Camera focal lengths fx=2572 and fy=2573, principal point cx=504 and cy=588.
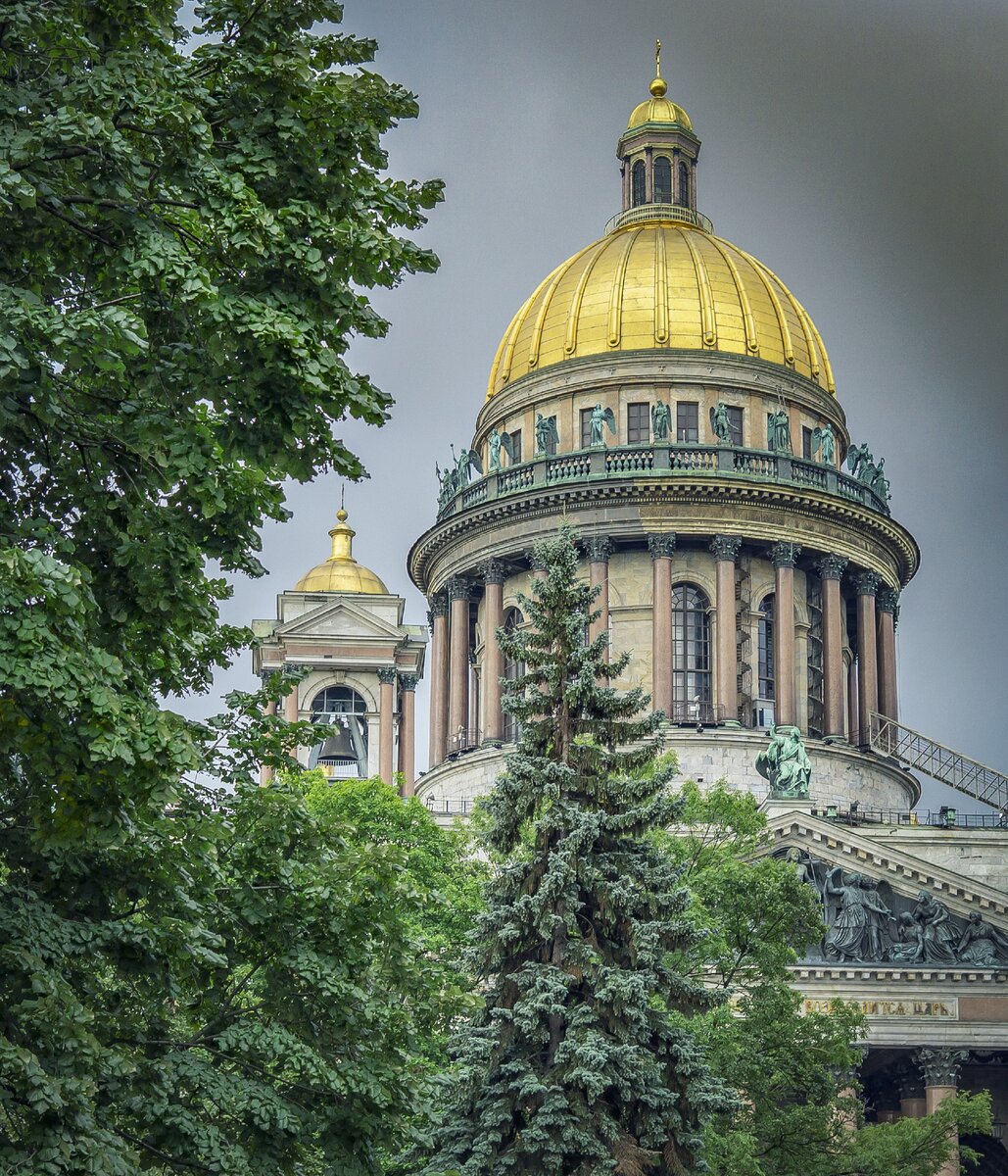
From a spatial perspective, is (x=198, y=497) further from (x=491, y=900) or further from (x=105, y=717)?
(x=491, y=900)

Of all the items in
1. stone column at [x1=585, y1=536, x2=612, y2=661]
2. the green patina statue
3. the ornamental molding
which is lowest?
the green patina statue

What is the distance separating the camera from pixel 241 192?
1928 cm

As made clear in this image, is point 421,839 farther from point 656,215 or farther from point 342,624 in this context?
point 656,215

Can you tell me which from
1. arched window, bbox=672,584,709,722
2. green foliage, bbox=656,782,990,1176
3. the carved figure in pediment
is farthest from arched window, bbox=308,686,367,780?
green foliage, bbox=656,782,990,1176

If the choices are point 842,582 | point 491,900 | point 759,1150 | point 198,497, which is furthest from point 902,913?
point 198,497

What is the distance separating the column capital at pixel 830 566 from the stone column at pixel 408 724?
12.2 m

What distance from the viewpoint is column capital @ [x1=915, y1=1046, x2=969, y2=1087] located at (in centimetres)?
5925

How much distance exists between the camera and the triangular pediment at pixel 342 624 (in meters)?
72.2

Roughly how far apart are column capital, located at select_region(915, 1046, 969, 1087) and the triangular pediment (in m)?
20.4

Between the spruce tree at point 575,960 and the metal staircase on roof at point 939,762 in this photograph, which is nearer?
the spruce tree at point 575,960

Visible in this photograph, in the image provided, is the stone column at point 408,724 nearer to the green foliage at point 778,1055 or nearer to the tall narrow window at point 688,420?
the tall narrow window at point 688,420

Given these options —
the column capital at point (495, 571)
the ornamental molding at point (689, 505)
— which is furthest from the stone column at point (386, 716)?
the ornamental molding at point (689, 505)

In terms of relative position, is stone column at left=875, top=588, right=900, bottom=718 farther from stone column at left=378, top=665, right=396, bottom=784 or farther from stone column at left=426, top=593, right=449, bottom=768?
stone column at left=378, top=665, right=396, bottom=784

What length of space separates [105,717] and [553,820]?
47.4 ft
